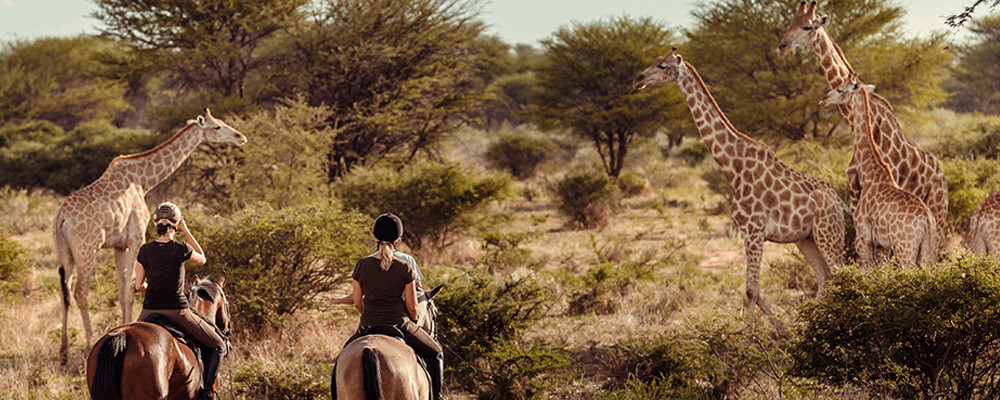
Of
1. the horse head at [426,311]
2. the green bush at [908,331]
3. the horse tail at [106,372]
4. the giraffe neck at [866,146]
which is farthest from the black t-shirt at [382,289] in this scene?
the giraffe neck at [866,146]

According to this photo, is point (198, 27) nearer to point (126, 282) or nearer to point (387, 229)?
point (126, 282)

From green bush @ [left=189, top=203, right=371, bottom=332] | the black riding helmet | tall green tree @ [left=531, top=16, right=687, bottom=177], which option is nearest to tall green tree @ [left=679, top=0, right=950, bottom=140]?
tall green tree @ [left=531, top=16, right=687, bottom=177]

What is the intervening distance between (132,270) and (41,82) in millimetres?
26173

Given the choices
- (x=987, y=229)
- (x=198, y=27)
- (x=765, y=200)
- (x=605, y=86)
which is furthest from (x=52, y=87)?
(x=987, y=229)

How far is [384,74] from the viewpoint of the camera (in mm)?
17375

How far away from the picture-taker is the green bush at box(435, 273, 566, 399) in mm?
5945

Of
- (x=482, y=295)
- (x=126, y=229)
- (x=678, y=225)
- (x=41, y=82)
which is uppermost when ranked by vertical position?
(x=41, y=82)

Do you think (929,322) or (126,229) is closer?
(929,322)

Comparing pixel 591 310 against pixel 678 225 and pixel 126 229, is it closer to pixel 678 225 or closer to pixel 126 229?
pixel 126 229

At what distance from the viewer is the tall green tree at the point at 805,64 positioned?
65.7 ft

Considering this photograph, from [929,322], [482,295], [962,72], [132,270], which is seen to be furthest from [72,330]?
[962,72]

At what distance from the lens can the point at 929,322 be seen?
4.64 m

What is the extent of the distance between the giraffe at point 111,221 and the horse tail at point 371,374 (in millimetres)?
4591

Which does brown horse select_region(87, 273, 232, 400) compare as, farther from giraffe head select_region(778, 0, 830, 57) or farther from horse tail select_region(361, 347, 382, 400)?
giraffe head select_region(778, 0, 830, 57)
